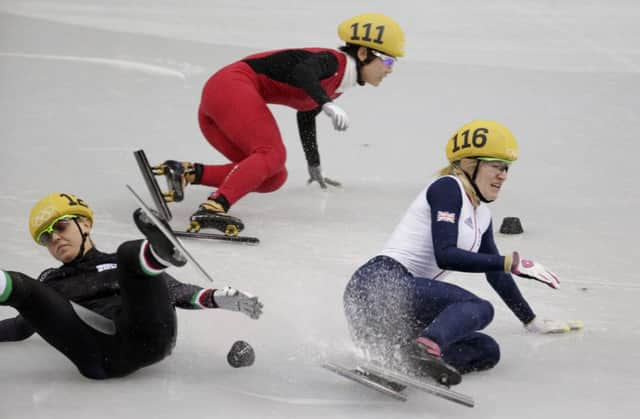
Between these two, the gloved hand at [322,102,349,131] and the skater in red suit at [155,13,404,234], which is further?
the skater in red suit at [155,13,404,234]

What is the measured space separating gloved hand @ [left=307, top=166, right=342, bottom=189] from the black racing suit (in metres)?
3.48

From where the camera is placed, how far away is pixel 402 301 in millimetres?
4562

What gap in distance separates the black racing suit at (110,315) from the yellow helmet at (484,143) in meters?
1.18

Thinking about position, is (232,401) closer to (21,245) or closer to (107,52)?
(21,245)

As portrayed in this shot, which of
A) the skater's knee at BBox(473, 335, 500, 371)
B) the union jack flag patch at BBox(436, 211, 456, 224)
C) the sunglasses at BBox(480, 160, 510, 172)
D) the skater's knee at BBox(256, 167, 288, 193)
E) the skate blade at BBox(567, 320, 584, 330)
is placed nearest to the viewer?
the union jack flag patch at BBox(436, 211, 456, 224)

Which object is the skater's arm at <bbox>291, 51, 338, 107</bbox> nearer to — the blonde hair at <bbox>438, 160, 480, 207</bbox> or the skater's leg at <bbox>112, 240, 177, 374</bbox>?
the blonde hair at <bbox>438, 160, 480, 207</bbox>

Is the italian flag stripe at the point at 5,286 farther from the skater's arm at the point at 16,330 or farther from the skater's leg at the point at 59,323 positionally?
the skater's arm at the point at 16,330

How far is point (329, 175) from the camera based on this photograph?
846 cm

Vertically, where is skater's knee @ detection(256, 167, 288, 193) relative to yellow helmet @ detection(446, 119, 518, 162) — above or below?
below

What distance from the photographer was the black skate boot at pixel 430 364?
412 cm

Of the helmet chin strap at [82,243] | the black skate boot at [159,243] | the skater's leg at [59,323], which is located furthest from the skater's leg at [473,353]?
the helmet chin strap at [82,243]

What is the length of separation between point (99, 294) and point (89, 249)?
0.23 meters

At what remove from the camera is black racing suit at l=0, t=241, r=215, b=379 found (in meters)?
Answer: 4.17

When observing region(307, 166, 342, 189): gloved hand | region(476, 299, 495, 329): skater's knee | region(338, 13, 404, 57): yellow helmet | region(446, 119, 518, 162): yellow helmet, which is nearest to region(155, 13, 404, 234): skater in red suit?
region(338, 13, 404, 57): yellow helmet
